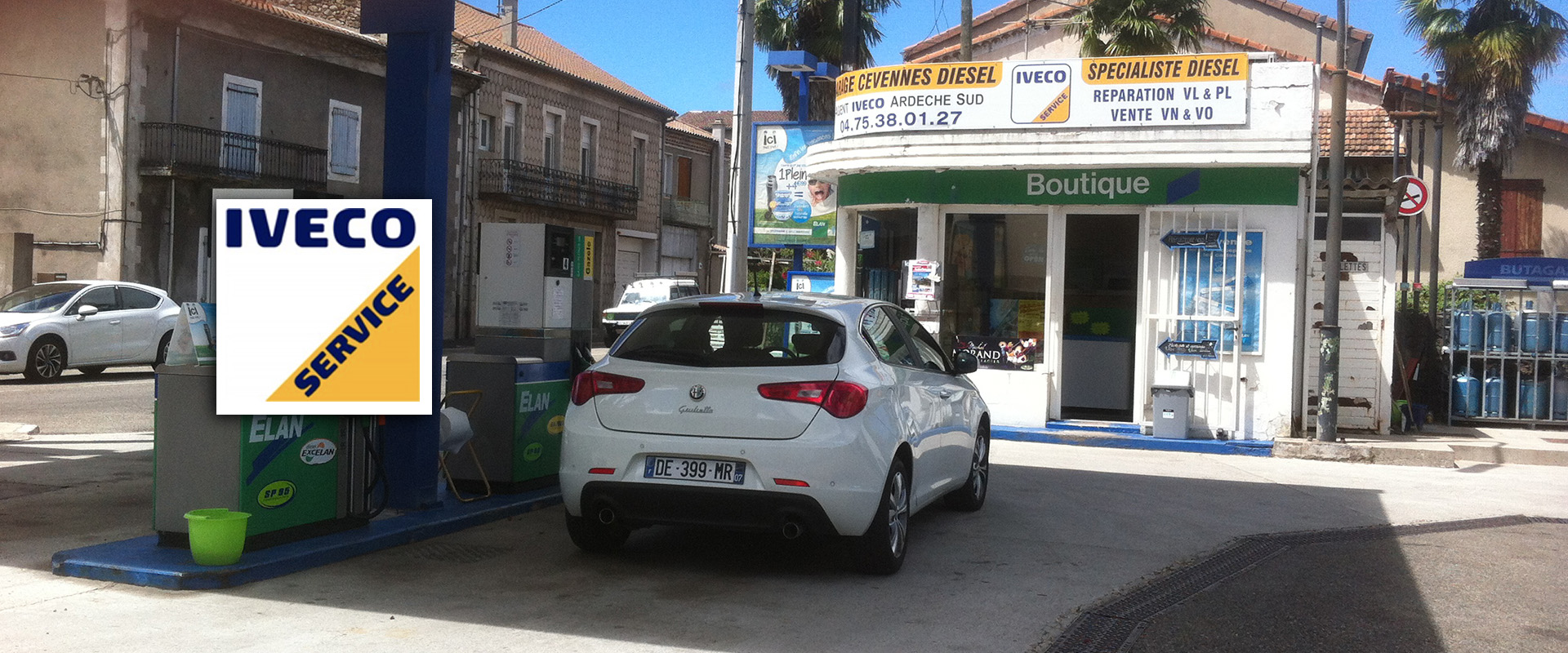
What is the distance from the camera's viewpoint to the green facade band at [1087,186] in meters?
13.9

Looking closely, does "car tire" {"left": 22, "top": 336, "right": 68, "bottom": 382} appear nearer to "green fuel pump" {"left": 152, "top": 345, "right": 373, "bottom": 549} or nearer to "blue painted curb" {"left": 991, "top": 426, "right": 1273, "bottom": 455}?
"blue painted curb" {"left": 991, "top": 426, "right": 1273, "bottom": 455}

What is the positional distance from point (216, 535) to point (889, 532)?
10.8ft

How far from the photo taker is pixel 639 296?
3547cm

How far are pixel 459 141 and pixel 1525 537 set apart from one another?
3176 centimetres

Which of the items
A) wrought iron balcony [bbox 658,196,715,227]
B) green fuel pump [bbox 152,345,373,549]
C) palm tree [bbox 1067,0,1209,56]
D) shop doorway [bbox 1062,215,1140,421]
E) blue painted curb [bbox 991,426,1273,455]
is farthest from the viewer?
wrought iron balcony [bbox 658,196,715,227]

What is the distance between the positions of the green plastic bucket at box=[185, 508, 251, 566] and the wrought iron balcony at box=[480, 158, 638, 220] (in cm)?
3210

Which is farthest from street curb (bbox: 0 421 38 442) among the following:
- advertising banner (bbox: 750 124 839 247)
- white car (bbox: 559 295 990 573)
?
advertising banner (bbox: 750 124 839 247)

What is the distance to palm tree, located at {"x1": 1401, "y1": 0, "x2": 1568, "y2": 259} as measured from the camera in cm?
3000

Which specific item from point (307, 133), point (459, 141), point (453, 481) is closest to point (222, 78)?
point (307, 133)

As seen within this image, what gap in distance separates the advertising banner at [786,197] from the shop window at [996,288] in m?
4.03

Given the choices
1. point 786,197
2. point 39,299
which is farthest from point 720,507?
point 39,299

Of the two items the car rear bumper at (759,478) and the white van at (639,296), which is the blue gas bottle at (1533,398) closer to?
the car rear bumper at (759,478)

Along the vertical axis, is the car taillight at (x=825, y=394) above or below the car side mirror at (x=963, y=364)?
below

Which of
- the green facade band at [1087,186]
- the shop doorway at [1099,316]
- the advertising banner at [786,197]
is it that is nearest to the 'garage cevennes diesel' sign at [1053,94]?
the green facade band at [1087,186]
